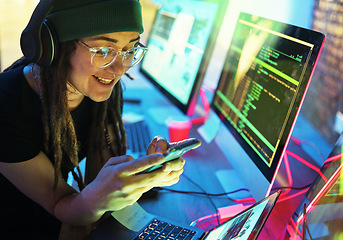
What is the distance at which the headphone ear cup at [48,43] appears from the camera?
2.46ft

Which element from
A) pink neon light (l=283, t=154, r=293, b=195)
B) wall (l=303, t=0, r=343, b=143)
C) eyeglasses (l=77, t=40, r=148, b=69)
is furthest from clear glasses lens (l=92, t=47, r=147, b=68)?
wall (l=303, t=0, r=343, b=143)

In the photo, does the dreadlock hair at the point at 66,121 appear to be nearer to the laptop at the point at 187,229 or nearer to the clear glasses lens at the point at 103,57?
the clear glasses lens at the point at 103,57

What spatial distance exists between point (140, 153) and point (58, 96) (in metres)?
0.44

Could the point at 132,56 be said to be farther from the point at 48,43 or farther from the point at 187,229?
the point at 187,229

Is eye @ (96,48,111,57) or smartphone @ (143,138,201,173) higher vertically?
eye @ (96,48,111,57)

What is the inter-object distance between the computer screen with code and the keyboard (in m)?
0.33

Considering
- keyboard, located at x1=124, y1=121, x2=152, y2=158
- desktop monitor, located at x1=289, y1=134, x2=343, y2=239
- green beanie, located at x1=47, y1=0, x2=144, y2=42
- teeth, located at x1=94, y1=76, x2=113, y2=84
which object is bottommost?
keyboard, located at x1=124, y1=121, x2=152, y2=158

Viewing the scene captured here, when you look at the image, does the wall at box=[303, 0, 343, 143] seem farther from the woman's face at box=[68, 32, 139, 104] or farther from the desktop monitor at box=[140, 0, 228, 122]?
the woman's face at box=[68, 32, 139, 104]

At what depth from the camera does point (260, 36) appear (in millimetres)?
996

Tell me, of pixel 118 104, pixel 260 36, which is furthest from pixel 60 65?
pixel 260 36

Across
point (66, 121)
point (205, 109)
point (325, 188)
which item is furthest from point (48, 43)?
point (205, 109)

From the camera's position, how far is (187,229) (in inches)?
31.5

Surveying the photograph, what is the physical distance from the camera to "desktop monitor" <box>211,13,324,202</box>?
796mm

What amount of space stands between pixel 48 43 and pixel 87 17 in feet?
0.37
